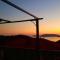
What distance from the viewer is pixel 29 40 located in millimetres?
5684

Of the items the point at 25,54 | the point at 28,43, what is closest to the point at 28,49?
the point at 25,54

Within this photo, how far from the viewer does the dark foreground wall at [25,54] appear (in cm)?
447

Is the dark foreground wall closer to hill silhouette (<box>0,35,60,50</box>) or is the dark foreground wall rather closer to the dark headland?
the dark headland

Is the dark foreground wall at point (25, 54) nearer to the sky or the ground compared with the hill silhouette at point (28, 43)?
nearer to the ground

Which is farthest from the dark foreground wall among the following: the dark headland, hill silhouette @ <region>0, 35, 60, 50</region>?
hill silhouette @ <region>0, 35, 60, 50</region>

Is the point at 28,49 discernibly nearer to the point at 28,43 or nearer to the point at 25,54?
the point at 25,54

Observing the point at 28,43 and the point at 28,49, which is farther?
the point at 28,43

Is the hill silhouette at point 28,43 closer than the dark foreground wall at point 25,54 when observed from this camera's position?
No

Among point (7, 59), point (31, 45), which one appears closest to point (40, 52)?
point (31, 45)

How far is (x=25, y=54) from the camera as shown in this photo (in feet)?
16.1

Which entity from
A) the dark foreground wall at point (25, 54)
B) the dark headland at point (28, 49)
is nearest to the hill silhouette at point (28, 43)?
the dark headland at point (28, 49)

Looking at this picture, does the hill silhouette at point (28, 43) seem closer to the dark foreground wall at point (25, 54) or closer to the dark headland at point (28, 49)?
the dark headland at point (28, 49)

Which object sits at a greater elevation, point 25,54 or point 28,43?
point 28,43

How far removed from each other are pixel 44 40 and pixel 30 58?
1073 millimetres
